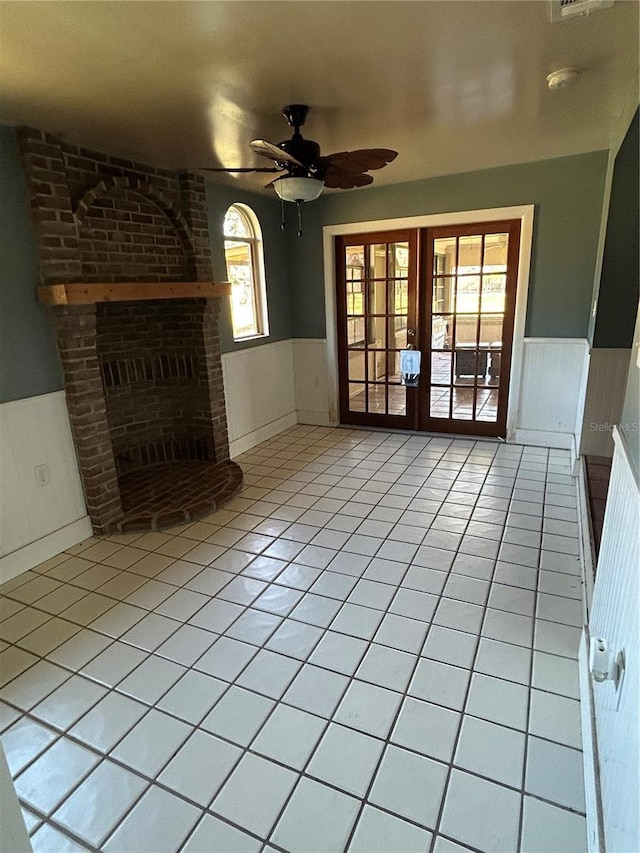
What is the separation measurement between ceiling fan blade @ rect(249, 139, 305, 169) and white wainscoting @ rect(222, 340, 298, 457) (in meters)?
2.20

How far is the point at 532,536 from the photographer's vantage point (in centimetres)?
287

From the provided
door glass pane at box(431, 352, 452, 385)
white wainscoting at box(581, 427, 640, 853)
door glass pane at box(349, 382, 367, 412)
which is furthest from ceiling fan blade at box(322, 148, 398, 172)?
door glass pane at box(349, 382, 367, 412)

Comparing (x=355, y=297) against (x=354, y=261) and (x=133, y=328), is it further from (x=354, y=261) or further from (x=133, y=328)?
(x=133, y=328)

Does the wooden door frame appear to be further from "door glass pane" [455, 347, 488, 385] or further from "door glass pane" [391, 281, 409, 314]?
"door glass pane" [391, 281, 409, 314]

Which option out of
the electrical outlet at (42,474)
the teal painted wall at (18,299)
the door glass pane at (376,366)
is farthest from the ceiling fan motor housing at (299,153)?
the door glass pane at (376,366)

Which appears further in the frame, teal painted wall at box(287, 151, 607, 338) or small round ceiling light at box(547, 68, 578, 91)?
teal painted wall at box(287, 151, 607, 338)

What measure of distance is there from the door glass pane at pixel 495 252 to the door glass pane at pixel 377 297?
3.19 feet

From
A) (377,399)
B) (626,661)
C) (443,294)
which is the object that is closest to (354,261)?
(443,294)

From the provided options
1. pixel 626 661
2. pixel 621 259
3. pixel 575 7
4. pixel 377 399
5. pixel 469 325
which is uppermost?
pixel 575 7

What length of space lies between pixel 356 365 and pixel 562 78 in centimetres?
319

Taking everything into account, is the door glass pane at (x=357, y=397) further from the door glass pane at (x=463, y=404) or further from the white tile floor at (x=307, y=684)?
the white tile floor at (x=307, y=684)

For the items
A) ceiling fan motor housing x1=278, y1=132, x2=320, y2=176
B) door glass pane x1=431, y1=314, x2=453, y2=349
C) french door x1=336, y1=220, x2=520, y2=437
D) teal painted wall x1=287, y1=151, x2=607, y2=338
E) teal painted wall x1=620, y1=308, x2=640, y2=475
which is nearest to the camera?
teal painted wall x1=620, y1=308, x2=640, y2=475

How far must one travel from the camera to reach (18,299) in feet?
8.64

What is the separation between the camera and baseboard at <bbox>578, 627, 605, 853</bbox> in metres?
1.25
